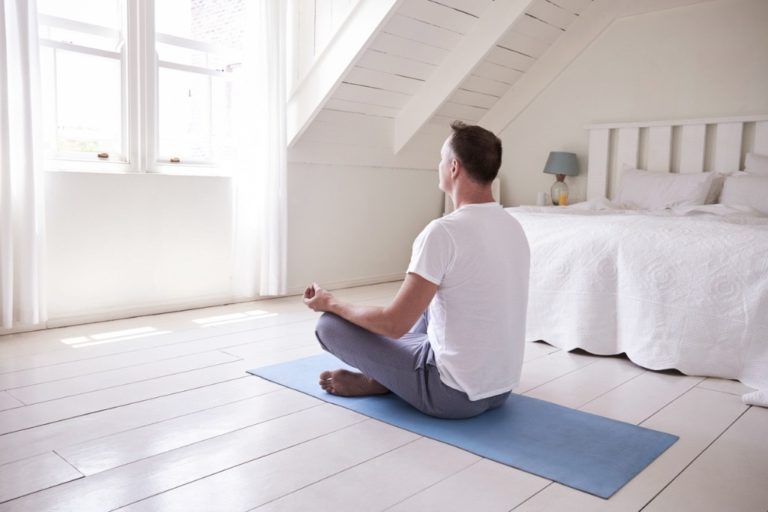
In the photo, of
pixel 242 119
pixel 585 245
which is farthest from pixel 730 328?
pixel 242 119

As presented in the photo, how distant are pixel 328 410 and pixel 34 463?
2.81 feet

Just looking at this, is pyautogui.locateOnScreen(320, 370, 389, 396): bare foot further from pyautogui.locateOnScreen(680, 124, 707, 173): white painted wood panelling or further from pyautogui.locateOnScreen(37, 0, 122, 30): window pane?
pyautogui.locateOnScreen(680, 124, 707, 173): white painted wood panelling

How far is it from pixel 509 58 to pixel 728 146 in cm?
162

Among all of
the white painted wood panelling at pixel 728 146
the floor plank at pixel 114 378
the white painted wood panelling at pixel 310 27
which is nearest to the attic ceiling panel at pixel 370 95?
the white painted wood panelling at pixel 310 27

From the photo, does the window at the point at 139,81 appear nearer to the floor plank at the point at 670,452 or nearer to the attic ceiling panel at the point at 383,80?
the attic ceiling panel at the point at 383,80

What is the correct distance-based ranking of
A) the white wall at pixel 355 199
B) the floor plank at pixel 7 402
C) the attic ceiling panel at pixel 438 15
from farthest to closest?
the white wall at pixel 355 199
the attic ceiling panel at pixel 438 15
the floor plank at pixel 7 402

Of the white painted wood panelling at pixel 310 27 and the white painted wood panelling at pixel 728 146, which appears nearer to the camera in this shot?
the white painted wood panelling at pixel 310 27

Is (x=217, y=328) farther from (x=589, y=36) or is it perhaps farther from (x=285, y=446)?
(x=589, y=36)

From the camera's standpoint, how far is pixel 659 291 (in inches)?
109

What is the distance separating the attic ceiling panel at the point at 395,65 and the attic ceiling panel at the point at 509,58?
1.45ft

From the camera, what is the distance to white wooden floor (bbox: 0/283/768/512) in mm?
1534

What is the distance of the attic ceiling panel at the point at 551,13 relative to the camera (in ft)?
14.1

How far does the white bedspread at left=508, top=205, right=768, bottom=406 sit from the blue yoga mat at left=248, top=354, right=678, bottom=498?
0.71 meters

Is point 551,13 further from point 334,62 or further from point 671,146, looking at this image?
point 334,62
